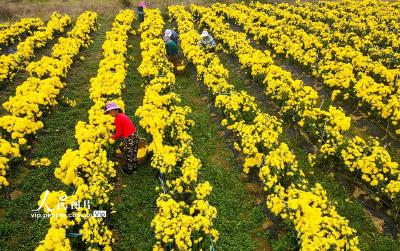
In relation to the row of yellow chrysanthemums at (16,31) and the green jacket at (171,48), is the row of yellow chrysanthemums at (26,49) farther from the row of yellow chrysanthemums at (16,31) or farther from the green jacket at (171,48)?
the green jacket at (171,48)

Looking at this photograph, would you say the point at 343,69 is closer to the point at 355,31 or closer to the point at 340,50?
the point at 340,50

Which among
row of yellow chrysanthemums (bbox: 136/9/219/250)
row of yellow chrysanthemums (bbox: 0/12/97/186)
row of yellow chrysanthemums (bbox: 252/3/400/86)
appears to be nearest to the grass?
row of yellow chrysanthemums (bbox: 0/12/97/186)

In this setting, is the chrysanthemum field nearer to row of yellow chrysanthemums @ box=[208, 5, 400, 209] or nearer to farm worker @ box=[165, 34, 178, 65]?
row of yellow chrysanthemums @ box=[208, 5, 400, 209]

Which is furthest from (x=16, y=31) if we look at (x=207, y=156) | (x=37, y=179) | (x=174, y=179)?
(x=174, y=179)

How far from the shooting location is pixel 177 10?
28.3 metres

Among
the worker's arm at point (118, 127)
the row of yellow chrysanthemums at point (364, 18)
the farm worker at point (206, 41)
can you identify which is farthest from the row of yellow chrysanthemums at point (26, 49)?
the row of yellow chrysanthemums at point (364, 18)

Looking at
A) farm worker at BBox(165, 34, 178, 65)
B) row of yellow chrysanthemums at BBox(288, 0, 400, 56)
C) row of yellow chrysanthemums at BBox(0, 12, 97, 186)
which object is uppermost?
row of yellow chrysanthemums at BBox(288, 0, 400, 56)

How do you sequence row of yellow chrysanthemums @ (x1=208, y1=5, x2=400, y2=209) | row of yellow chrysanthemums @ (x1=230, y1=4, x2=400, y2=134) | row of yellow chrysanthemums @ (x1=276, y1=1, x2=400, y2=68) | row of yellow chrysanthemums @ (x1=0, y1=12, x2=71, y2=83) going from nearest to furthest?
row of yellow chrysanthemums @ (x1=208, y1=5, x2=400, y2=209), row of yellow chrysanthemums @ (x1=230, y1=4, x2=400, y2=134), row of yellow chrysanthemums @ (x1=0, y1=12, x2=71, y2=83), row of yellow chrysanthemums @ (x1=276, y1=1, x2=400, y2=68)

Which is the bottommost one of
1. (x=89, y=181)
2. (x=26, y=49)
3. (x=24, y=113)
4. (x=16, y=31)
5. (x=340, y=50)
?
(x=16, y=31)

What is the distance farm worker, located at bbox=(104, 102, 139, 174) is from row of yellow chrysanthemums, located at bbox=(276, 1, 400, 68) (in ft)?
44.8

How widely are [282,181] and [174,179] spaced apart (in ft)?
10.7

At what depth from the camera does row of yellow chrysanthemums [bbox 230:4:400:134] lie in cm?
1309

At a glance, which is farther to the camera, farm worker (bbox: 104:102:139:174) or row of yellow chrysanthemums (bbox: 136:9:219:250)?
farm worker (bbox: 104:102:139:174)

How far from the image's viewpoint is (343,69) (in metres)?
15.3
